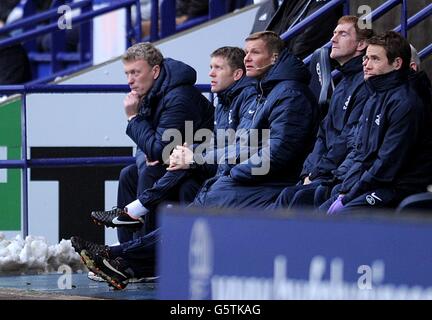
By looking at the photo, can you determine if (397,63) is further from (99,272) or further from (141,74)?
(99,272)

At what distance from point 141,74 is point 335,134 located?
1.67 metres

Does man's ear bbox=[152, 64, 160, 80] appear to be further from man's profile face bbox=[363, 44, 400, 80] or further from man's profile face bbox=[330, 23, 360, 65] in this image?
man's profile face bbox=[363, 44, 400, 80]

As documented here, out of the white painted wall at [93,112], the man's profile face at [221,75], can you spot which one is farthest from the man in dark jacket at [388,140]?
the white painted wall at [93,112]

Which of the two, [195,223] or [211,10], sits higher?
[211,10]

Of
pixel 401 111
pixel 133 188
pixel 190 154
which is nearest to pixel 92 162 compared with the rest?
pixel 133 188

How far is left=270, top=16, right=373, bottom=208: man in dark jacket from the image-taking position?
308 inches

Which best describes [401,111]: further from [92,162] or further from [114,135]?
[114,135]

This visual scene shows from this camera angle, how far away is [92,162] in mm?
10578

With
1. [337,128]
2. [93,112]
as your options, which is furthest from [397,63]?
[93,112]

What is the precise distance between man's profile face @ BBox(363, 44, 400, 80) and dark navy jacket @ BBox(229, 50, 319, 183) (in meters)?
0.69

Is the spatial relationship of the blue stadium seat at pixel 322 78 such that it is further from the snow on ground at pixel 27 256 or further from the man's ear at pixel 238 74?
the snow on ground at pixel 27 256

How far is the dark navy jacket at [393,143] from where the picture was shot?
7.21 m

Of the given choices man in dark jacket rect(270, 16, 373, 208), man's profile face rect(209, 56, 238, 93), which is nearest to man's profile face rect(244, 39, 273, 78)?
man's profile face rect(209, 56, 238, 93)
